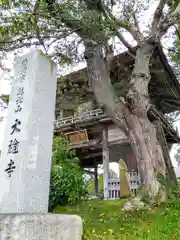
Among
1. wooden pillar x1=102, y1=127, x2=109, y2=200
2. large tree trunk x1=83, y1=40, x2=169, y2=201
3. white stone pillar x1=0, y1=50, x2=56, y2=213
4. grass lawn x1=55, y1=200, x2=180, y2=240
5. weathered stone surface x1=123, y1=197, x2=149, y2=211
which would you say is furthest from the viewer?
wooden pillar x1=102, y1=127, x2=109, y2=200

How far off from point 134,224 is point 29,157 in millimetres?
2794

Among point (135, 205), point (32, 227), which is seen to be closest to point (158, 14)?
point (135, 205)

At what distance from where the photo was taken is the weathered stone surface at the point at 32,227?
2.87m

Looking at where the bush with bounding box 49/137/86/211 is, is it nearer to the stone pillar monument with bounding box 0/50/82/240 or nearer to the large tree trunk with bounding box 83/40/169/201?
the large tree trunk with bounding box 83/40/169/201

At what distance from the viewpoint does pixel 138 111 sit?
21.5 feet

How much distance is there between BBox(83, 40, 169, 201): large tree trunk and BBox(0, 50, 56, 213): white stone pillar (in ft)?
9.16

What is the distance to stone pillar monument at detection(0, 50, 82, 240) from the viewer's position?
115 inches

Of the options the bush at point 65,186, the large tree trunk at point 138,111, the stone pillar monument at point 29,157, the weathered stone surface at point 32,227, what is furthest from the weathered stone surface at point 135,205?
the weathered stone surface at point 32,227

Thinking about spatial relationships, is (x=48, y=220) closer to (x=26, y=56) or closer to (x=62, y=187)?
(x=26, y=56)

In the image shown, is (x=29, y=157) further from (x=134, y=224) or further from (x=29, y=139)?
(x=134, y=224)

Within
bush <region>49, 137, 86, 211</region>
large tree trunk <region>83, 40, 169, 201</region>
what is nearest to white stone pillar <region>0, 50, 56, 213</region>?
large tree trunk <region>83, 40, 169, 201</region>

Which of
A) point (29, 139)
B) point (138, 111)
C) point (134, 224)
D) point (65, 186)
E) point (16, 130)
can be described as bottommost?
point (134, 224)

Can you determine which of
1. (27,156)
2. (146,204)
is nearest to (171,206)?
(146,204)

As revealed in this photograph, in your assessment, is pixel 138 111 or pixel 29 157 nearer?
pixel 29 157
